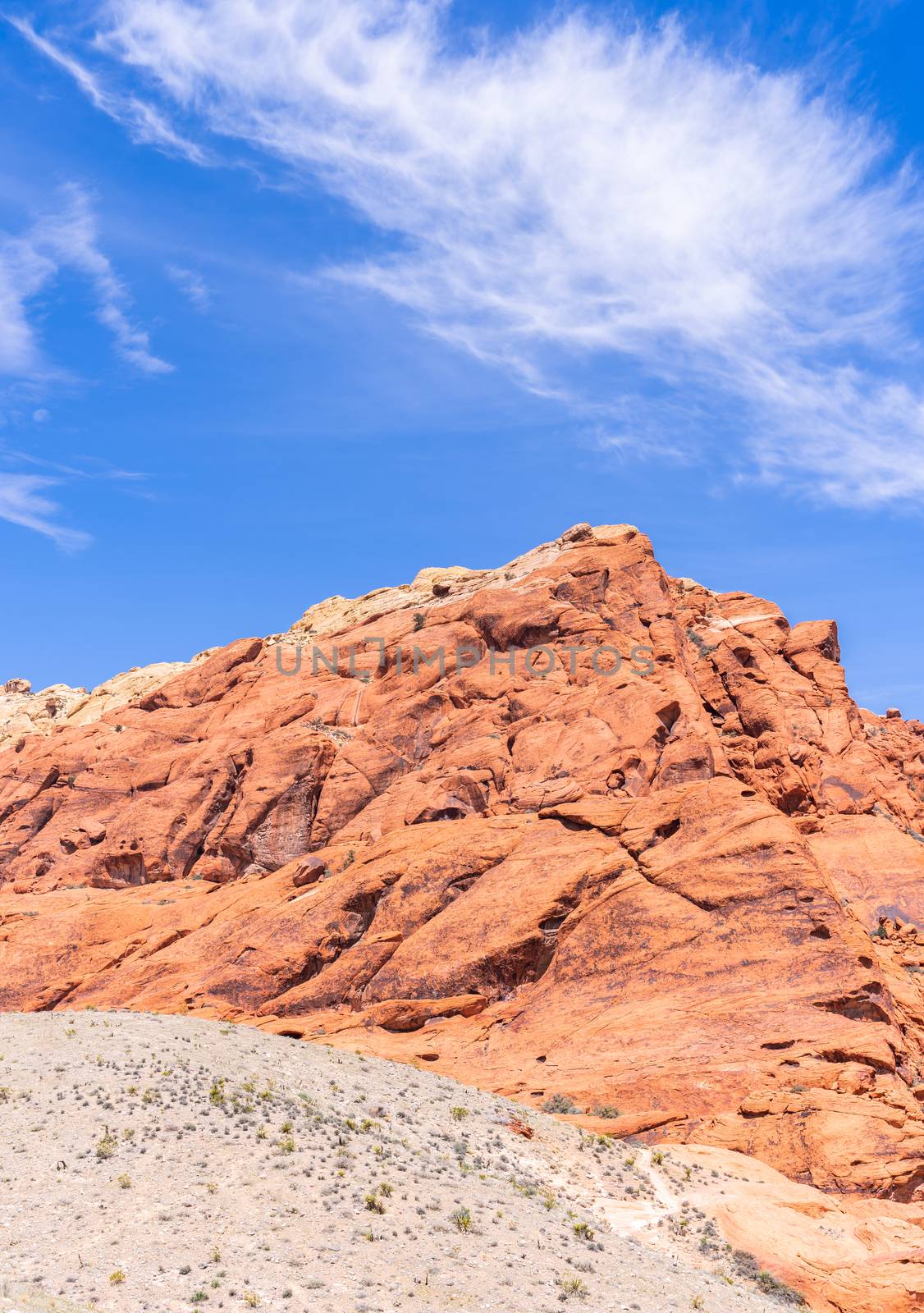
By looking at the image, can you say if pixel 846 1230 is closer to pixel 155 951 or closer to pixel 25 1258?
pixel 25 1258

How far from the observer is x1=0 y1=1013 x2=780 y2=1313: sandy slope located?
58.3 feet

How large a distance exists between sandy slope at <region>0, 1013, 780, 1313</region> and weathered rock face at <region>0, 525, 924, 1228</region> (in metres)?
4.53

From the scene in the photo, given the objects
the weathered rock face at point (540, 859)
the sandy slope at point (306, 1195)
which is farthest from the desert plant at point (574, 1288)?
the weathered rock face at point (540, 859)

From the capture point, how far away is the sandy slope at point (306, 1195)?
1778cm

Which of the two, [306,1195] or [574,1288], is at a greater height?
[306,1195]

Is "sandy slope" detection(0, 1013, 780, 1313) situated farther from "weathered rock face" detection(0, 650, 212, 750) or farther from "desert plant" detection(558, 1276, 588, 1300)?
"weathered rock face" detection(0, 650, 212, 750)

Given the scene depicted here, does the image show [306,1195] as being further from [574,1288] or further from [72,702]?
[72,702]

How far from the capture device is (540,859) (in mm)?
40531

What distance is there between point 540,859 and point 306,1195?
68.1 feet

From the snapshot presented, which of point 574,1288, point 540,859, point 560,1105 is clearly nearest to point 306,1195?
point 574,1288

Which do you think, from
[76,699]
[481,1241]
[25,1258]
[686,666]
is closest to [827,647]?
[686,666]

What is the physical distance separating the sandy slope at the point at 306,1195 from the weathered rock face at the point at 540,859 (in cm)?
453

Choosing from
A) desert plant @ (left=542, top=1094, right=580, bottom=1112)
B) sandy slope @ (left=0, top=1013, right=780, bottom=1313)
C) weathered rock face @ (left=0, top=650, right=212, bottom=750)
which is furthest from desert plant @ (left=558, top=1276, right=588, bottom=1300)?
weathered rock face @ (left=0, top=650, right=212, bottom=750)

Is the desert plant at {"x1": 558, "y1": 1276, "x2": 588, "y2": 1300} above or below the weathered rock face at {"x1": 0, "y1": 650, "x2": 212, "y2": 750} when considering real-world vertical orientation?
below
